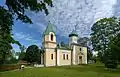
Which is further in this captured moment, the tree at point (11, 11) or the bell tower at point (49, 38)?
the bell tower at point (49, 38)

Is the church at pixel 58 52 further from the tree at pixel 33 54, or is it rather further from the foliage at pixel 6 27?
the foliage at pixel 6 27

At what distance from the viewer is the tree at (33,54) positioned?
204 ft

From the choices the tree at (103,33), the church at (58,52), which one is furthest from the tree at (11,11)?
the tree at (103,33)

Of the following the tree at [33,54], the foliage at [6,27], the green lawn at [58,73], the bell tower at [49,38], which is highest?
the bell tower at [49,38]

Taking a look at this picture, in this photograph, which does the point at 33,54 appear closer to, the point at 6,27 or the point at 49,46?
the point at 49,46

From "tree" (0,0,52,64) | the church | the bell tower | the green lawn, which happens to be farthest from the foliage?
the bell tower

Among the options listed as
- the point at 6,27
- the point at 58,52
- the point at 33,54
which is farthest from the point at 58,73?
the point at 33,54

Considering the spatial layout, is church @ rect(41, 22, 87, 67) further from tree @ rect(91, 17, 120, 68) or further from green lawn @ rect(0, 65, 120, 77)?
green lawn @ rect(0, 65, 120, 77)

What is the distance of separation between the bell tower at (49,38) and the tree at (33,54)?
457 centimetres

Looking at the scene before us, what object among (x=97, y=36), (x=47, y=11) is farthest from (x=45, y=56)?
(x=47, y=11)

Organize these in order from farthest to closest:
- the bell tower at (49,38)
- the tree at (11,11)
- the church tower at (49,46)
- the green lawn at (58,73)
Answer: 1. the bell tower at (49,38)
2. the church tower at (49,46)
3. the green lawn at (58,73)
4. the tree at (11,11)

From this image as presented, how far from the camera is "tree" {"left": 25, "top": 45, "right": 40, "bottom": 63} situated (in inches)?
2453

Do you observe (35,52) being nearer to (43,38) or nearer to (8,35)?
(43,38)

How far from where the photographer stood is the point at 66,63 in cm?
6103
